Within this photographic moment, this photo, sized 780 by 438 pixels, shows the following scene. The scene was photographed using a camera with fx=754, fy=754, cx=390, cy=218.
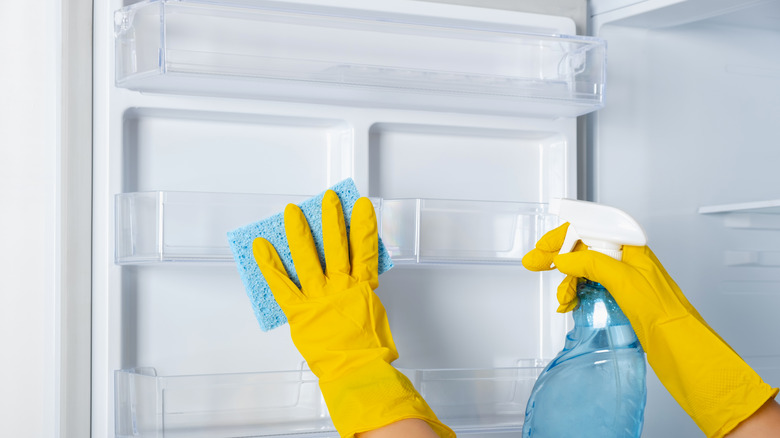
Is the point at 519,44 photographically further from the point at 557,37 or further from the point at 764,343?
the point at 764,343

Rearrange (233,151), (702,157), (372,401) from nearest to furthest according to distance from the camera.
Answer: (372,401)
(233,151)
(702,157)

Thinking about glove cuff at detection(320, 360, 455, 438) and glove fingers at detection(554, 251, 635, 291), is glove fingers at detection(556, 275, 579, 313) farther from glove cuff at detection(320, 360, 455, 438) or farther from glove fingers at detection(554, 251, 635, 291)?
glove cuff at detection(320, 360, 455, 438)

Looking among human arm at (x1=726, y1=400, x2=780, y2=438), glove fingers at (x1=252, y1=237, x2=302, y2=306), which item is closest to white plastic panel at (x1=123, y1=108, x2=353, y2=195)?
glove fingers at (x1=252, y1=237, x2=302, y2=306)

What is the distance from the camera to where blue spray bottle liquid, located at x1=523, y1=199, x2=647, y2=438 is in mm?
996

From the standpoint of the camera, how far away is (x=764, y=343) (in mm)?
1517

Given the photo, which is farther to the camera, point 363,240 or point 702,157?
point 702,157

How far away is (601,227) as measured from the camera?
1000 mm

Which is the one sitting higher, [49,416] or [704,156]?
[704,156]

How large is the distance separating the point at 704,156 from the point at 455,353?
2.11 feet

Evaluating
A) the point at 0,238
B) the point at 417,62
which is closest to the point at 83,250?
the point at 0,238

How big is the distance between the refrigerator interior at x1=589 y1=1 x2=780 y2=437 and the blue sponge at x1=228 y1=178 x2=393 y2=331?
0.62 meters

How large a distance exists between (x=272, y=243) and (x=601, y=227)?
45cm

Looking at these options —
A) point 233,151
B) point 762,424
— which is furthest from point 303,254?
point 762,424

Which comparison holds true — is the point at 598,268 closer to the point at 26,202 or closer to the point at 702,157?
the point at 702,157
